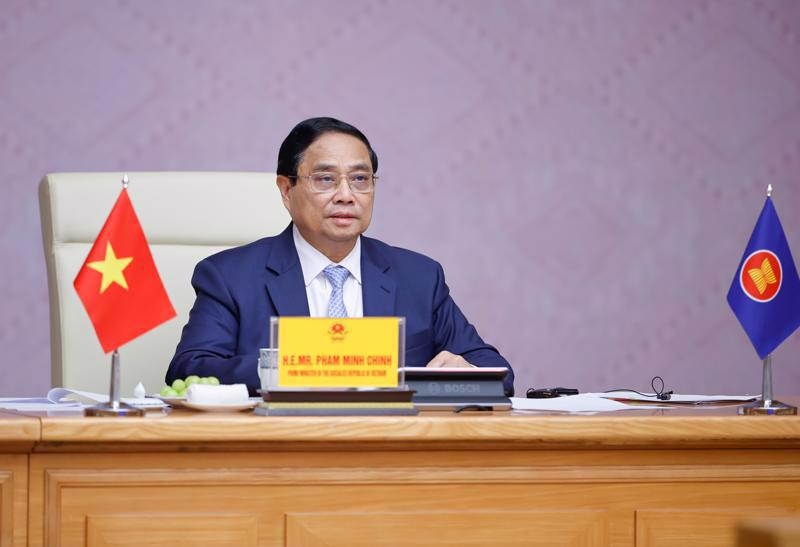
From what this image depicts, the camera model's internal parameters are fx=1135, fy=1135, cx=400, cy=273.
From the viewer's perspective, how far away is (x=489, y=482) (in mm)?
1507

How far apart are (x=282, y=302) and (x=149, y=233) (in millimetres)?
366

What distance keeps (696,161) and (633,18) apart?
494 mm

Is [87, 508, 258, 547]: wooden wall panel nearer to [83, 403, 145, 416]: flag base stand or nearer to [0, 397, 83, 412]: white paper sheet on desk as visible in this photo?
[83, 403, 145, 416]: flag base stand

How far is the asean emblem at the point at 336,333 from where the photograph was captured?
1.53 meters

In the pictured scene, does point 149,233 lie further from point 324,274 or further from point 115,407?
point 115,407

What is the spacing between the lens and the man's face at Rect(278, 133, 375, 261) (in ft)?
8.13

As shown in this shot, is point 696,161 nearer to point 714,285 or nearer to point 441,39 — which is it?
point 714,285

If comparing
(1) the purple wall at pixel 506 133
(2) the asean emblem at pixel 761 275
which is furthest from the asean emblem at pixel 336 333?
(1) the purple wall at pixel 506 133

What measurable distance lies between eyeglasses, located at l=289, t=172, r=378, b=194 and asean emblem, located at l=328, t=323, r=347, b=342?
3.30 ft

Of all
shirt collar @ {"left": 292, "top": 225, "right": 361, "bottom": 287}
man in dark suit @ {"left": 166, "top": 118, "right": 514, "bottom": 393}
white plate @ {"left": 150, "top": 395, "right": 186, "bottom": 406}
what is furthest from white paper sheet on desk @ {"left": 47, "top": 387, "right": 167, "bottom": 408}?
shirt collar @ {"left": 292, "top": 225, "right": 361, "bottom": 287}

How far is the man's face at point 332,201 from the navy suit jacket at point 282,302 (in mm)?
60

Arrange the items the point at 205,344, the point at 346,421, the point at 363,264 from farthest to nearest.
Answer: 1. the point at 363,264
2. the point at 205,344
3. the point at 346,421

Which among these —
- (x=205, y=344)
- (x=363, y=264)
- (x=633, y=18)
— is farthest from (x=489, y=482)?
(x=633, y=18)

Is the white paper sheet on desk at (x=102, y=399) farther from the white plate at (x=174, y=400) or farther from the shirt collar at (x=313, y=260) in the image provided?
the shirt collar at (x=313, y=260)
